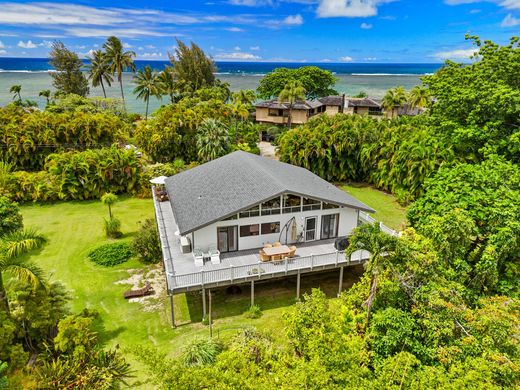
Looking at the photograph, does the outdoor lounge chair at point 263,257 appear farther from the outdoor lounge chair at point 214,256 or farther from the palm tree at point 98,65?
the palm tree at point 98,65

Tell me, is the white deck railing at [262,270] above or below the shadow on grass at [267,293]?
above

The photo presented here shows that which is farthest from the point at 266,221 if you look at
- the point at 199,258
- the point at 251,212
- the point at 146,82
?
the point at 146,82

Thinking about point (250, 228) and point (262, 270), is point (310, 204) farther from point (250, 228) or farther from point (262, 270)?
point (262, 270)

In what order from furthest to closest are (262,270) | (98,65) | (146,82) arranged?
(98,65), (146,82), (262,270)

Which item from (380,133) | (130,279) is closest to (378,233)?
(130,279)

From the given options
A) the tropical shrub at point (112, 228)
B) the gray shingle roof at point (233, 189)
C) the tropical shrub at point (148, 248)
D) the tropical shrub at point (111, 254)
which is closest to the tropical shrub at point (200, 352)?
the gray shingle roof at point (233, 189)

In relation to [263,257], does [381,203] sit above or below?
below

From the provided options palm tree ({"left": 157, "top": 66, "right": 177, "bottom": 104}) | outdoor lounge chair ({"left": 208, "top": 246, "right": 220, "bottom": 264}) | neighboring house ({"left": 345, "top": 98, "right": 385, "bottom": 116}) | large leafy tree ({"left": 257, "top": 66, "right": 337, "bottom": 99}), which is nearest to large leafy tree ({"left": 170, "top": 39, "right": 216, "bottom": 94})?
palm tree ({"left": 157, "top": 66, "right": 177, "bottom": 104})
